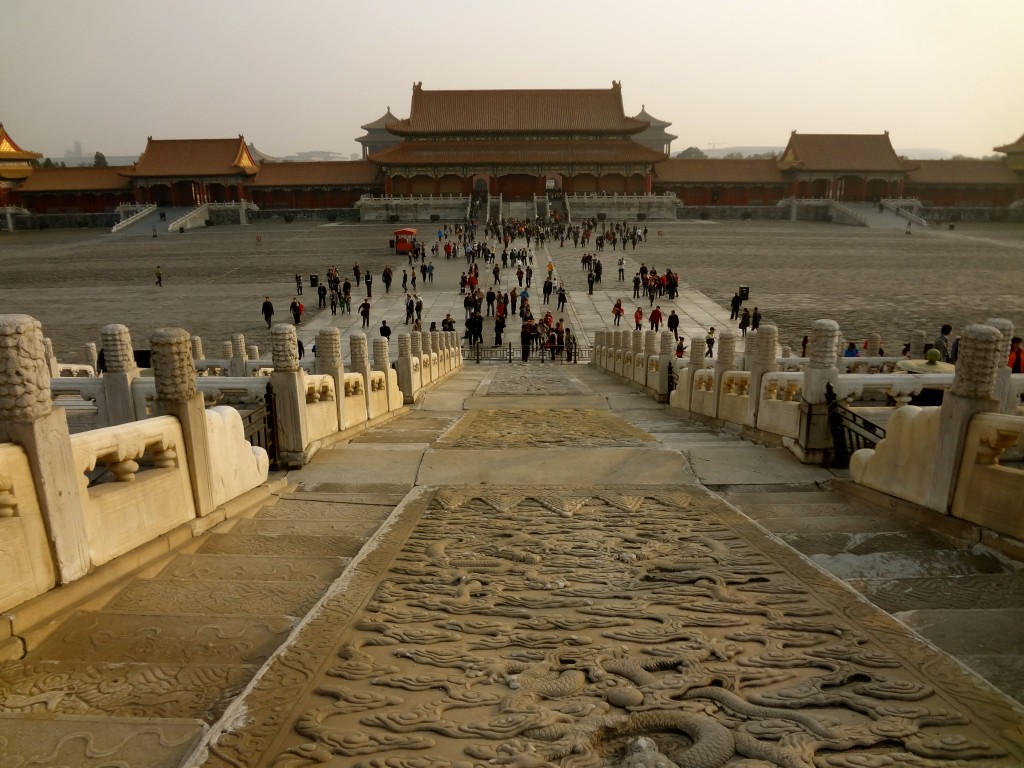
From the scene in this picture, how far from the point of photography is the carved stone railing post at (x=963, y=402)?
4.41m

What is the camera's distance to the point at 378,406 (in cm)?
982

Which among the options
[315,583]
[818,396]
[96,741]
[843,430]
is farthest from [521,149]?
[96,741]

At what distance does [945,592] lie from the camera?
3.62m

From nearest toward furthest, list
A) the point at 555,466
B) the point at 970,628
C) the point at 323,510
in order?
the point at 970,628, the point at 323,510, the point at 555,466

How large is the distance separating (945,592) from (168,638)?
388 centimetres

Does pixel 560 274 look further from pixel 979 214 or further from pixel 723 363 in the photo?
pixel 979 214

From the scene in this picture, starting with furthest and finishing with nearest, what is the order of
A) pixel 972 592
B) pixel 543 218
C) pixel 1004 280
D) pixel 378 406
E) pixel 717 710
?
pixel 543 218, pixel 1004 280, pixel 378 406, pixel 972 592, pixel 717 710

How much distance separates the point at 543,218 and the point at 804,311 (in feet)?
96.5

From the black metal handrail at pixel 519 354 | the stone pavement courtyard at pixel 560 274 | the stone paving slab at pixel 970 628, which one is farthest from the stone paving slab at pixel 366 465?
the stone pavement courtyard at pixel 560 274

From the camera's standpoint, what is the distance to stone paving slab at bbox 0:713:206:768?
2254 mm

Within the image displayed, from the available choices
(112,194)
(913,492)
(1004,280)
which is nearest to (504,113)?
(112,194)

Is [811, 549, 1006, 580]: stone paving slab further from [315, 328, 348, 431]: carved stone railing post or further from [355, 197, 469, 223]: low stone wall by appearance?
[355, 197, 469, 223]: low stone wall

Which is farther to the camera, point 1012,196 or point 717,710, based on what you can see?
point 1012,196

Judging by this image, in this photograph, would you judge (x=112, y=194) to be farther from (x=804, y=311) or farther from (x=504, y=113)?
(x=804, y=311)
